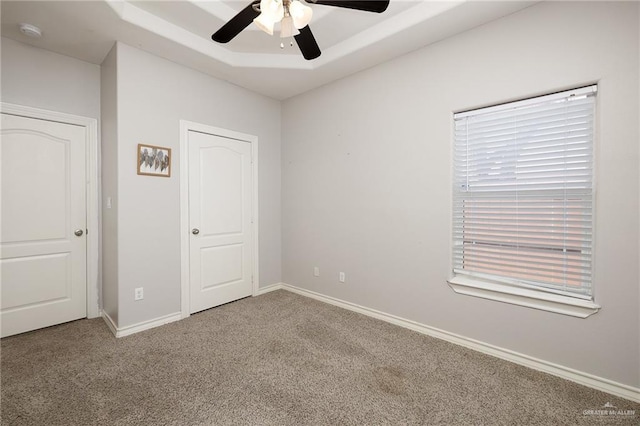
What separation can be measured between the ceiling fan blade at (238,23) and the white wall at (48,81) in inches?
80.4

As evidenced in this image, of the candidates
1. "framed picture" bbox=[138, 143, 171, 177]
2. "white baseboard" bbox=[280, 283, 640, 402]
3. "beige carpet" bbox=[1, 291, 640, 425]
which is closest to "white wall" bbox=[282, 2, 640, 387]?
"white baseboard" bbox=[280, 283, 640, 402]

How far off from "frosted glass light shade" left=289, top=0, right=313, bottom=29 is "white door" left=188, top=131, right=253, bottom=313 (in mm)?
1984

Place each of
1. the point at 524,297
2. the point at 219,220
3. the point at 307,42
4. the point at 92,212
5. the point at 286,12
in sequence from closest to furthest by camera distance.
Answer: the point at 286,12 < the point at 307,42 < the point at 524,297 < the point at 92,212 < the point at 219,220

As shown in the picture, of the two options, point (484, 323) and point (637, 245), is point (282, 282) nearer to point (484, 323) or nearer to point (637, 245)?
point (484, 323)

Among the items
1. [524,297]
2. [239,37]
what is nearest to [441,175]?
[524,297]

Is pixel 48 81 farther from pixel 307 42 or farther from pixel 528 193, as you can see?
pixel 528 193

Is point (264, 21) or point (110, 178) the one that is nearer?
point (264, 21)

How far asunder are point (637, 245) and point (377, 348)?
1898mm

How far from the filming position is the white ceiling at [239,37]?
2.17 metres

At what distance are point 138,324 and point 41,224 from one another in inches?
53.9

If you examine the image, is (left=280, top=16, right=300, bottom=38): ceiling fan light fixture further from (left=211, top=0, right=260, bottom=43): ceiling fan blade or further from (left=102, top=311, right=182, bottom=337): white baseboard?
(left=102, top=311, right=182, bottom=337): white baseboard

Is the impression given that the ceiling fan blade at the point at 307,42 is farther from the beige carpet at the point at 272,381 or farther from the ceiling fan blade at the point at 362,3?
the beige carpet at the point at 272,381

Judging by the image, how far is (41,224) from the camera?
107 inches

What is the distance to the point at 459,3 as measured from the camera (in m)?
2.07
